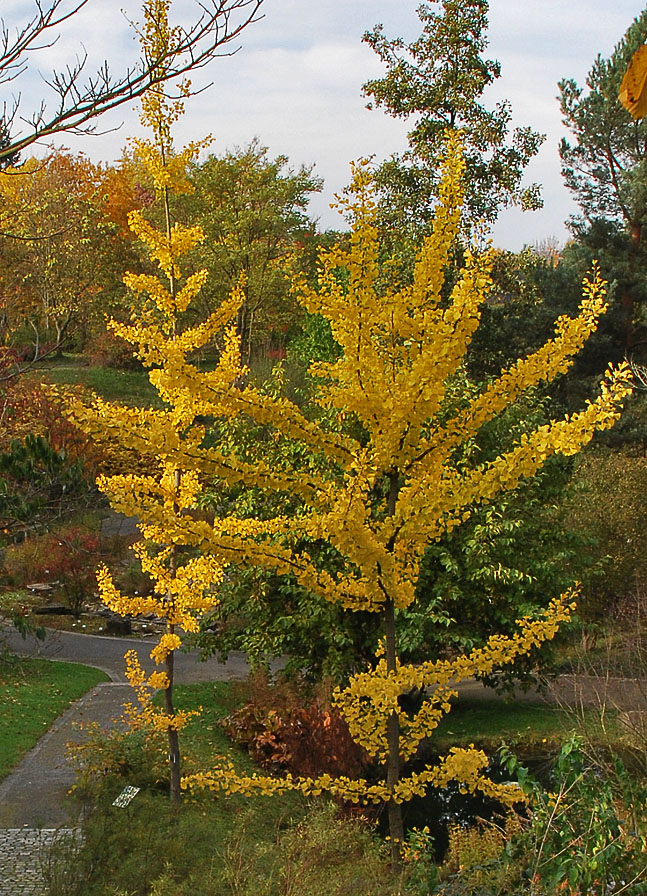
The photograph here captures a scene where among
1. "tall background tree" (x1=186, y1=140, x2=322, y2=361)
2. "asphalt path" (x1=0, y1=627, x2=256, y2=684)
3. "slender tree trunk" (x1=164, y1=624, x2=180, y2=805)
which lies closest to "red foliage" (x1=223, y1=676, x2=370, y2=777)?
"slender tree trunk" (x1=164, y1=624, x2=180, y2=805)

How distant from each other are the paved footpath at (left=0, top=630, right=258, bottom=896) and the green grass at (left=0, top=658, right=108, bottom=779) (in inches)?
6.2

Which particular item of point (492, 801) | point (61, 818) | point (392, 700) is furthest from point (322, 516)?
point (492, 801)

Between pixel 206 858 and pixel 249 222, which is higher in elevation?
pixel 249 222

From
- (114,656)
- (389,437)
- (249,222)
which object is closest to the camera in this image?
(389,437)

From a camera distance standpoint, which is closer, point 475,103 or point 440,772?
point 440,772

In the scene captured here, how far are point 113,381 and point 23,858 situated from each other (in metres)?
26.9

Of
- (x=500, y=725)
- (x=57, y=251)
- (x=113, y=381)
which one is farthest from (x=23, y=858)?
(x=113, y=381)

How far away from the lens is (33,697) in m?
14.6

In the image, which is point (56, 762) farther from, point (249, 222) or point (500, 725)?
point (249, 222)

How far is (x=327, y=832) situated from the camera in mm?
5727

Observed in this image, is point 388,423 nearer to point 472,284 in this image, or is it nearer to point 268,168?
point 472,284

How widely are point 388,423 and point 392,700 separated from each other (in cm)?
174

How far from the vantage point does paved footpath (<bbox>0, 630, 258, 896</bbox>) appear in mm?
7859

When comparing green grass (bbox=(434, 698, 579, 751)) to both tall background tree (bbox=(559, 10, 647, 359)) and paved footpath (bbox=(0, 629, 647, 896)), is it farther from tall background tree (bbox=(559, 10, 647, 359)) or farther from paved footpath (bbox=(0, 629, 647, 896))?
tall background tree (bbox=(559, 10, 647, 359))
